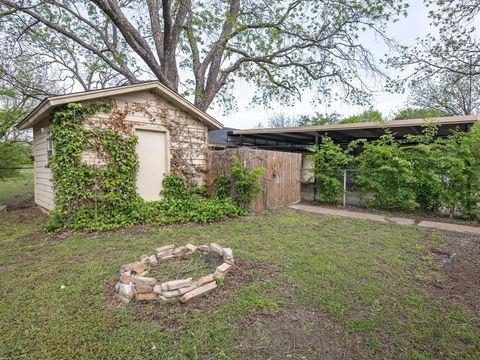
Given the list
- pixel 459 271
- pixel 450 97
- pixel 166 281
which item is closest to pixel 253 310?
pixel 166 281

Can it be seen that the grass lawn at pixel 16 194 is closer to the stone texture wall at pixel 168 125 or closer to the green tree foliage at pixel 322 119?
the stone texture wall at pixel 168 125

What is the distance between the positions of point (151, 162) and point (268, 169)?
3.11 m

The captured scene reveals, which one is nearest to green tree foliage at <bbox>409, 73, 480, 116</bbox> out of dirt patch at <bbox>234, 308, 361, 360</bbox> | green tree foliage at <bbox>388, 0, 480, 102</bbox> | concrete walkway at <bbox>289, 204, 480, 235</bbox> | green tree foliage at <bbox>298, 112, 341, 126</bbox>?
green tree foliage at <bbox>298, 112, 341, 126</bbox>

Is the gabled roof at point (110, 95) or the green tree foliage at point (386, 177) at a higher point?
the gabled roof at point (110, 95)

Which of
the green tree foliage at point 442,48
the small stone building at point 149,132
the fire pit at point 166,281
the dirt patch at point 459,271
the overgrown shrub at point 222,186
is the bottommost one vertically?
the dirt patch at point 459,271

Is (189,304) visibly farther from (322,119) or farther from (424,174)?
(322,119)

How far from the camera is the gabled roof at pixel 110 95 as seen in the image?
477 cm

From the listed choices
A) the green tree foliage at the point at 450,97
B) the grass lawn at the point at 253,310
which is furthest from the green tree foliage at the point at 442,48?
the green tree foliage at the point at 450,97

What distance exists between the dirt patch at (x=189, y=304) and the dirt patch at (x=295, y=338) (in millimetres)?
432

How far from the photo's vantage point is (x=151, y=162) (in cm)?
620

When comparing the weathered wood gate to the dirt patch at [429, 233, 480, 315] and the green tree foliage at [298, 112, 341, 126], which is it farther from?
the green tree foliage at [298, 112, 341, 126]

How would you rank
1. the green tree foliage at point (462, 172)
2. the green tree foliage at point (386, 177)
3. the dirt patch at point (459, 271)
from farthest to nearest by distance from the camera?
the green tree foliage at point (386, 177)
the green tree foliage at point (462, 172)
the dirt patch at point (459, 271)

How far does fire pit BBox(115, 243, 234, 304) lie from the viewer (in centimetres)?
240

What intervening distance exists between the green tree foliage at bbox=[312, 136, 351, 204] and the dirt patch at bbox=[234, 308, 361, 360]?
6244 millimetres
